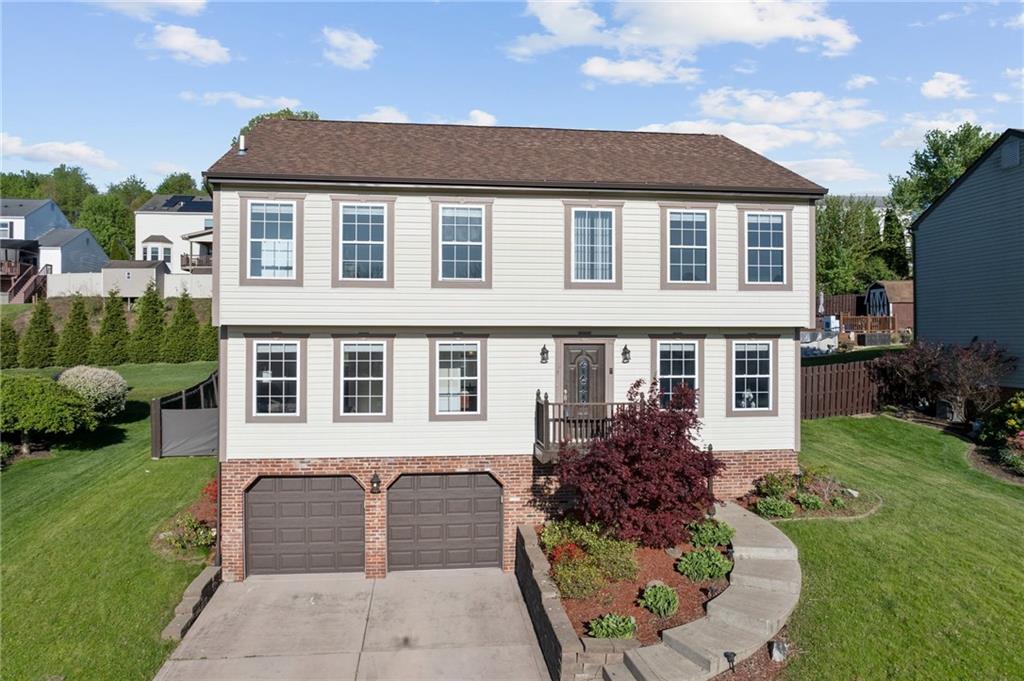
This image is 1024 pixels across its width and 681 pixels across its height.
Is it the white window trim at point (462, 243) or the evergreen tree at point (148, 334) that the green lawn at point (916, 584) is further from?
the evergreen tree at point (148, 334)

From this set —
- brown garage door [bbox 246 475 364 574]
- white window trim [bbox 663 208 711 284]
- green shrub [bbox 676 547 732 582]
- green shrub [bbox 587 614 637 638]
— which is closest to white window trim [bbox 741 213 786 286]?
white window trim [bbox 663 208 711 284]

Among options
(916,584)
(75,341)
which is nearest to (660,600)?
(916,584)

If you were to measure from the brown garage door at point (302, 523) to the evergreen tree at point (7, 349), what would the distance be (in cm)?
2755

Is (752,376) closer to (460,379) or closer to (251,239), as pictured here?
(460,379)

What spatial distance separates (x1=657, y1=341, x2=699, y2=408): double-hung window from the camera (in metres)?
13.9

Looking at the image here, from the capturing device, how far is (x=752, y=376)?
1421 cm

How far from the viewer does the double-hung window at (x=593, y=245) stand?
13438mm

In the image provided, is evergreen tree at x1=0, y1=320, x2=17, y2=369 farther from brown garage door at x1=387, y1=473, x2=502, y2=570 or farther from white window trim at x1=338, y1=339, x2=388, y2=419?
brown garage door at x1=387, y1=473, x2=502, y2=570

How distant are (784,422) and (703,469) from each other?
4.08m

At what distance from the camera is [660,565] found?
11.1 metres

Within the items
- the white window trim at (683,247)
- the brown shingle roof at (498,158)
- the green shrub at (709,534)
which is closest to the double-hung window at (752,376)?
the white window trim at (683,247)

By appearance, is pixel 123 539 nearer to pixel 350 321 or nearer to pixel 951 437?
pixel 350 321

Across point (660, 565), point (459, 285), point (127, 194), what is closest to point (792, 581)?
point (660, 565)

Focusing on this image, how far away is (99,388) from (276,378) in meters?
11.5
